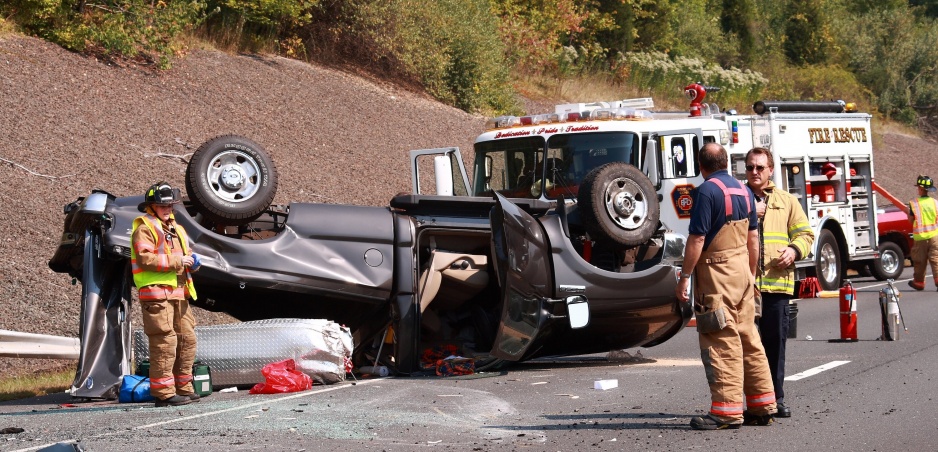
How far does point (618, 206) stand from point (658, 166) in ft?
11.4

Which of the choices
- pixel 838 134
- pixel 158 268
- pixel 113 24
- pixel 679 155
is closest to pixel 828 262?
pixel 838 134

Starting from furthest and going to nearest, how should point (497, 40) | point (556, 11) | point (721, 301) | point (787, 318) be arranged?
point (556, 11), point (497, 40), point (787, 318), point (721, 301)

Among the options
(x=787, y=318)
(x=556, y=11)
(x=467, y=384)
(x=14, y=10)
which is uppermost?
(x=556, y=11)

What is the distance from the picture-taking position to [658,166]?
13.5m

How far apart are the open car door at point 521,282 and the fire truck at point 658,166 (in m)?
0.62

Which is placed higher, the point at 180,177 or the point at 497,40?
the point at 497,40

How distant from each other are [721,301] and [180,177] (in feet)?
36.8

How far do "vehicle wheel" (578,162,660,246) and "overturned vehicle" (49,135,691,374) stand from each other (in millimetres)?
12

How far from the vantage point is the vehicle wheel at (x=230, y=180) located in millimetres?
9211

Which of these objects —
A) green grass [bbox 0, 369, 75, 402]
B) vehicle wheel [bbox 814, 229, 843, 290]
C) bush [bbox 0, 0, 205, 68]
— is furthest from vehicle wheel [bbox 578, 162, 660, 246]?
bush [bbox 0, 0, 205, 68]

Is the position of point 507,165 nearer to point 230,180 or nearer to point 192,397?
point 230,180

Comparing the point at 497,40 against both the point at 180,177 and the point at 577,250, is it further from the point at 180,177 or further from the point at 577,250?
the point at 577,250

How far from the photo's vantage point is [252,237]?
10.1 m

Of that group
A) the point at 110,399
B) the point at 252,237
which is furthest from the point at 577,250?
the point at 110,399
